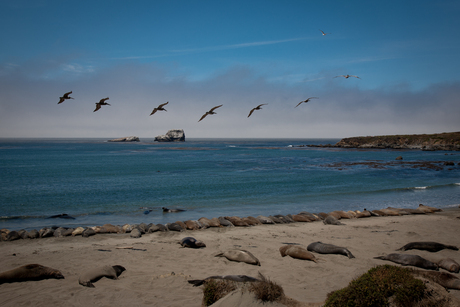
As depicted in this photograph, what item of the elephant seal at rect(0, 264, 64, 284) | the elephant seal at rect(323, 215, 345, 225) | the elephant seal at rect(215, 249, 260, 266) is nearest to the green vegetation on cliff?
the elephant seal at rect(323, 215, 345, 225)

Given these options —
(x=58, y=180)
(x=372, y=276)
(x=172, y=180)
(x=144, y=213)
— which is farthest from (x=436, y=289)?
(x=58, y=180)

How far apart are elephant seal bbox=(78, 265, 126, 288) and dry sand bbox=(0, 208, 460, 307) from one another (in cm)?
16

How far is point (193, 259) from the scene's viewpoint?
10.9 m

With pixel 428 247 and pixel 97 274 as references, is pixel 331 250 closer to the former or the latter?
pixel 428 247

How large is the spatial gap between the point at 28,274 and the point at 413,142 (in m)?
121

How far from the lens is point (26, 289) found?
8.05 metres

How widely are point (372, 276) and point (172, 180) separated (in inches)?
1235

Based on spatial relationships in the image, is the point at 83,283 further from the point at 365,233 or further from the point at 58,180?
the point at 58,180

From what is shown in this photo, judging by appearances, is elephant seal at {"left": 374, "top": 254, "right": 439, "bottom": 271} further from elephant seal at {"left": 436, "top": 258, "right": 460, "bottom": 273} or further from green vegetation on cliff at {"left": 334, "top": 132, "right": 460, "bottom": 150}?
green vegetation on cliff at {"left": 334, "top": 132, "right": 460, "bottom": 150}

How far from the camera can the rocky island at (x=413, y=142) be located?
316 feet

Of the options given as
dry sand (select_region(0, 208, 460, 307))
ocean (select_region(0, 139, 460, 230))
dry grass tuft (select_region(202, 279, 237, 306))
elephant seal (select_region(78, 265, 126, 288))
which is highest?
dry grass tuft (select_region(202, 279, 237, 306))

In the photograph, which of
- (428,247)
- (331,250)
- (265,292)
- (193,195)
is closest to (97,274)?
(265,292)

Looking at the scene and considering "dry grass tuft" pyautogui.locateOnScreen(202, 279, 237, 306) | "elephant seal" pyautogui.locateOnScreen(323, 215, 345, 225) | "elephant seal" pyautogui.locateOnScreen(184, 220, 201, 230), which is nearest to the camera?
"dry grass tuft" pyautogui.locateOnScreen(202, 279, 237, 306)

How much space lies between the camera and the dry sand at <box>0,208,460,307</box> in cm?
777
